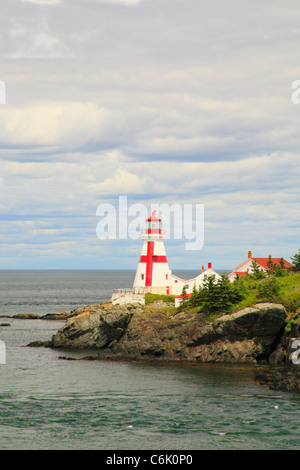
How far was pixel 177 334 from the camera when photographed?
50.8 meters

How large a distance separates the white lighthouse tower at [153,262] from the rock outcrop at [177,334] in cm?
1042

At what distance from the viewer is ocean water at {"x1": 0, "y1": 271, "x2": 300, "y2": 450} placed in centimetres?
2795

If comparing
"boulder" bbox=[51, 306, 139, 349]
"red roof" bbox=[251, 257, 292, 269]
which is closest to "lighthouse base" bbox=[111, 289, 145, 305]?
"boulder" bbox=[51, 306, 139, 349]

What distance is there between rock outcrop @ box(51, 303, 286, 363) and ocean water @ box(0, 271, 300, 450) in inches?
88.3

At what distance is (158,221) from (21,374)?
102 feet

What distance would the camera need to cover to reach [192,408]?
33.6 meters

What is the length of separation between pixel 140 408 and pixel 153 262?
119ft

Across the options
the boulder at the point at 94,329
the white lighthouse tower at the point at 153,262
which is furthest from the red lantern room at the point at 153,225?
the boulder at the point at 94,329

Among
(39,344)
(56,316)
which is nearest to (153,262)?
(39,344)

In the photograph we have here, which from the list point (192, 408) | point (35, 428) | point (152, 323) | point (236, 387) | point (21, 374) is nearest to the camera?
point (35, 428)

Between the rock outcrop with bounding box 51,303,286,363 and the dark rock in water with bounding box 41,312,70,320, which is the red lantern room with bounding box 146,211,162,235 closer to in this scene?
the rock outcrop with bounding box 51,303,286,363

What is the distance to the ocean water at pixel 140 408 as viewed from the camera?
91.7 feet
